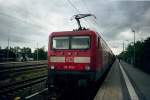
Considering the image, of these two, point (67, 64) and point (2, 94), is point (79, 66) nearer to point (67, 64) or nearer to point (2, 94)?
point (67, 64)

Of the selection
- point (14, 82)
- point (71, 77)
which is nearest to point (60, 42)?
point (71, 77)

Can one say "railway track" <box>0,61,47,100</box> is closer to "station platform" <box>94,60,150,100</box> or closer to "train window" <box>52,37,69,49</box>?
"train window" <box>52,37,69,49</box>

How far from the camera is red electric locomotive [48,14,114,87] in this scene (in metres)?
11.0

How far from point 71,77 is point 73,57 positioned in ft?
3.05

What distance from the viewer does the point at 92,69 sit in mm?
11000

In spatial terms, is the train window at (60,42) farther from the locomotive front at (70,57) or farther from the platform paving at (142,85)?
the platform paving at (142,85)

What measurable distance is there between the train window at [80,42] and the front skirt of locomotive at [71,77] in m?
1.21

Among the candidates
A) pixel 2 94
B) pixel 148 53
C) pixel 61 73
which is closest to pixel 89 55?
pixel 61 73

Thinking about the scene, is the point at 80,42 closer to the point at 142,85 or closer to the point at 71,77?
the point at 71,77

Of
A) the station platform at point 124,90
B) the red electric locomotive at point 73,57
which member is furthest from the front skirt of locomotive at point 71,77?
the station platform at point 124,90

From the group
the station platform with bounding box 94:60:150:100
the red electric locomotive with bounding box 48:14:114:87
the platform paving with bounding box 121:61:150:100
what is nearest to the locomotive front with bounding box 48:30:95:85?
the red electric locomotive with bounding box 48:14:114:87

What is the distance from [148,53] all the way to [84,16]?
14.6 metres

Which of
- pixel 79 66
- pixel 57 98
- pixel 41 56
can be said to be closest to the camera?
pixel 57 98

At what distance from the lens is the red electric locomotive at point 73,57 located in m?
11.0
